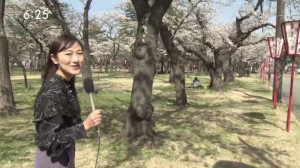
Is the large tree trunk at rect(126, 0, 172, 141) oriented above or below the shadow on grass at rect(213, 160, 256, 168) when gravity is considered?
above

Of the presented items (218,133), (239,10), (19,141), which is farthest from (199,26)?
(19,141)

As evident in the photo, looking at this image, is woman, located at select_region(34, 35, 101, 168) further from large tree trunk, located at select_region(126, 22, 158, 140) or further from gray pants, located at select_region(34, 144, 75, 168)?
large tree trunk, located at select_region(126, 22, 158, 140)

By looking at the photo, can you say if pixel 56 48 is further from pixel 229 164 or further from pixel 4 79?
pixel 4 79

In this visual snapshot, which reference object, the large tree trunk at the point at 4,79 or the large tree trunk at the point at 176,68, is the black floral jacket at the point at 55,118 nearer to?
the large tree trunk at the point at 4,79

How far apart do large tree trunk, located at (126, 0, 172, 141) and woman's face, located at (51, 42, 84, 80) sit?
414 centimetres

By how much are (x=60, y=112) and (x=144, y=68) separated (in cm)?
441

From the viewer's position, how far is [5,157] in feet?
18.9

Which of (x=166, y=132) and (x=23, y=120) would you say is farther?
(x=23, y=120)

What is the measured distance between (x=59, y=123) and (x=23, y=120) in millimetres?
7351

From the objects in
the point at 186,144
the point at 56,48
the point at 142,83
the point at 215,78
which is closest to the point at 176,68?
the point at 142,83

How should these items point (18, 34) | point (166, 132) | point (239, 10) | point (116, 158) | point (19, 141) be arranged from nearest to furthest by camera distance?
point (116, 158) → point (19, 141) → point (166, 132) → point (239, 10) → point (18, 34)

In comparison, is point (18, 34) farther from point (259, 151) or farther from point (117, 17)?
point (259, 151)

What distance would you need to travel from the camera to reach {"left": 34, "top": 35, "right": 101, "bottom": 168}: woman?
2141mm

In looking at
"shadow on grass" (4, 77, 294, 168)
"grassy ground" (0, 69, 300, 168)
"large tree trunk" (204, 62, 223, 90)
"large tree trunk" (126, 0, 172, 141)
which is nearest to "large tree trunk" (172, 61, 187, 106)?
"shadow on grass" (4, 77, 294, 168)
